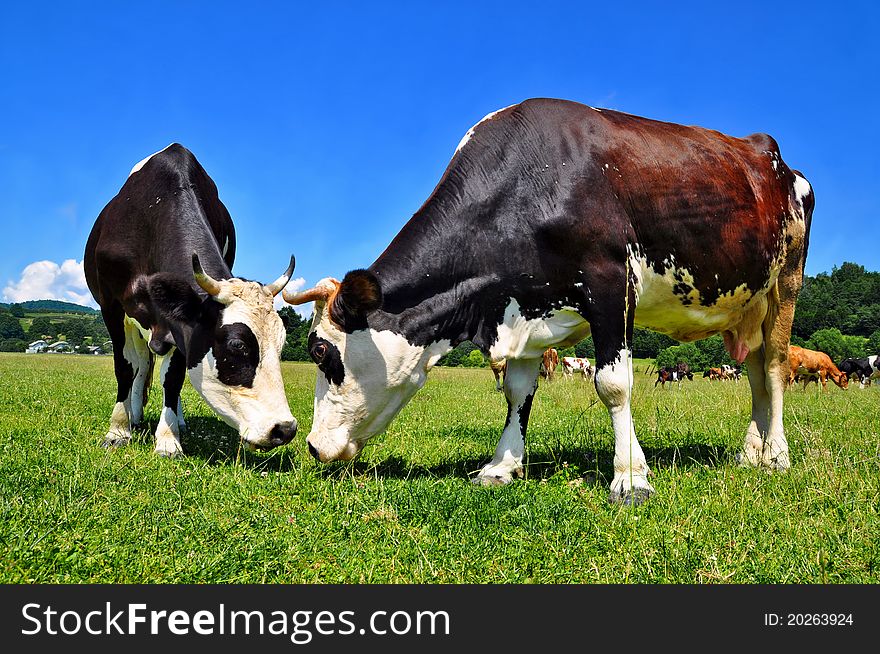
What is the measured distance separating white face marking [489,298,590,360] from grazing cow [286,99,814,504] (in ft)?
0.04

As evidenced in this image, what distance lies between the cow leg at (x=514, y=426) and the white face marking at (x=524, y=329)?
0.58 meters

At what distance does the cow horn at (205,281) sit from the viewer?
5.39 metres

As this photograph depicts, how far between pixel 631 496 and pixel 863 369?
35944 mm

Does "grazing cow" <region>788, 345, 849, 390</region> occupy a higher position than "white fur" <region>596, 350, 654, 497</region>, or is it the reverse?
"grazing cow" <region>788, 345, 849, 390</region>

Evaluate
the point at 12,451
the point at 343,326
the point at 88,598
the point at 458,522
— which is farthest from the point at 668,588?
the point at 12,451

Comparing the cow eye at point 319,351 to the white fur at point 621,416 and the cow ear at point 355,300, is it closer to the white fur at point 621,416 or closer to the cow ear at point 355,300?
the cow ear at point 355,300

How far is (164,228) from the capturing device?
662cm

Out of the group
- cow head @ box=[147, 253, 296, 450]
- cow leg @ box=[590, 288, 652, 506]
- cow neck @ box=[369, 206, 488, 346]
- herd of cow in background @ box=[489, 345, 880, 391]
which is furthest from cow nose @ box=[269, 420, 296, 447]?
herd of cow in background @ box=[489, 345, 880, 391]

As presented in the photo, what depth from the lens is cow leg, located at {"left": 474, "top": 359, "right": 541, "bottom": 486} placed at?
18.4 feet

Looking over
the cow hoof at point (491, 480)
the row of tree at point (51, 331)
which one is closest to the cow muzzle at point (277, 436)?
the cow hoof at point (491, 480)

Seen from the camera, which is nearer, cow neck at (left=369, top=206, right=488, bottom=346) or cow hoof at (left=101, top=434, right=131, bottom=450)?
cow neck at (left=369, top=206, right=488, bottom=346)

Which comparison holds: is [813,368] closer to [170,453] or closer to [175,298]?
[170,453]

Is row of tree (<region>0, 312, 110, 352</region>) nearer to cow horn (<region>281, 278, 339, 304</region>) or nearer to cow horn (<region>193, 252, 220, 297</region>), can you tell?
cow horn (<region>193, 252, 220, 297</region>)

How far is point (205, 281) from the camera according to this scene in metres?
5.50
